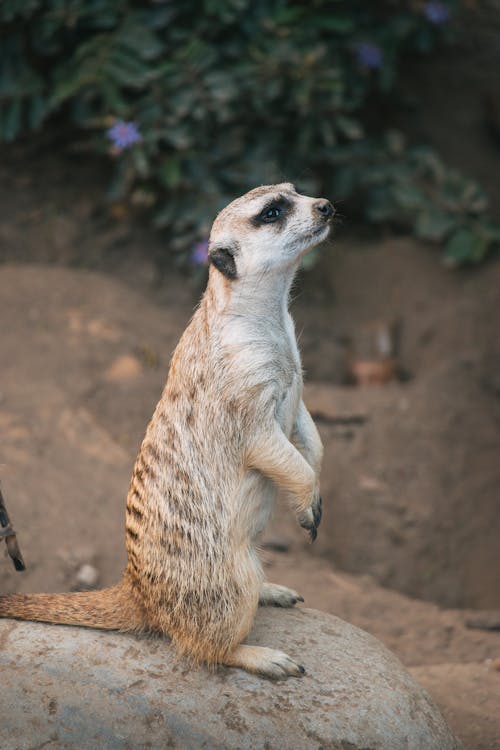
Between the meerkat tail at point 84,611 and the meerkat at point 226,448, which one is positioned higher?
the meerkat at point 226,448

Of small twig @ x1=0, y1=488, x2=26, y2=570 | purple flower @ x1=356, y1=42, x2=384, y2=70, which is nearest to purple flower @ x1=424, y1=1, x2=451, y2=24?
purple flower @ x1=356, y1=42, x2=384, y2=70

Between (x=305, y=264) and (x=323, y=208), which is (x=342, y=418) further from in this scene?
(x=323, y=208)

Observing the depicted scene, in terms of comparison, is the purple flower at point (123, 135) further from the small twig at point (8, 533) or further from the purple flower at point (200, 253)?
the small twig at point (8, 533)

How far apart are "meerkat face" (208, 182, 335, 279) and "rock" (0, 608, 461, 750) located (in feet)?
3.78

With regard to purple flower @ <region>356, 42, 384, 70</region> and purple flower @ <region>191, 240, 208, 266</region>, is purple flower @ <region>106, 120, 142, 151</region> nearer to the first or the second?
purple flower @ <region>191, 240, 208, 266</region>

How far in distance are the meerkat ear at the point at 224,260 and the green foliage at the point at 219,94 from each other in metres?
2.63

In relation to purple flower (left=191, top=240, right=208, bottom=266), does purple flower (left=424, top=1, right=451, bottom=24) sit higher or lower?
higher

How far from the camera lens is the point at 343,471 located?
4.79 metres

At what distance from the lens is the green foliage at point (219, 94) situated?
16.5ft

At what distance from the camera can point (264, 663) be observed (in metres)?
2.64

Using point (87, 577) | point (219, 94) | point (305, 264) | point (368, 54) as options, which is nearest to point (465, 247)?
point (305, 264)

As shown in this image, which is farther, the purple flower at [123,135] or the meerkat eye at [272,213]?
the purple flower at [123,135]

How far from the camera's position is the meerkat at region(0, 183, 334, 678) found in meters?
2.57

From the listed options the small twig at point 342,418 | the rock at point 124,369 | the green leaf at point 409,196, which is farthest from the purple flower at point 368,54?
the rock at point 124,369
